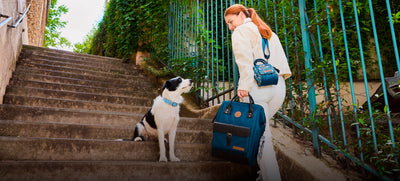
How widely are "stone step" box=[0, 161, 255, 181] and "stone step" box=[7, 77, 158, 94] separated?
2178 millimetres

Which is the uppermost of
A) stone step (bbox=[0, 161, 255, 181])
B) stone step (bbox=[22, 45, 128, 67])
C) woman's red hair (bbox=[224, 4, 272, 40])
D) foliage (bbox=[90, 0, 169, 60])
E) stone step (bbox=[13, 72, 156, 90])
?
foliage (bbox=[90, 0, 169, 60])

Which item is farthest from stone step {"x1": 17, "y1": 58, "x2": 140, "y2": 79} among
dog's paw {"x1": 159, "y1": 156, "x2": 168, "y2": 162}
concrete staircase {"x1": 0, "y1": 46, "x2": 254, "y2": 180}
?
dog's paw {"x1": 159, "y1": 156, "x2": 168, "y2": 162}

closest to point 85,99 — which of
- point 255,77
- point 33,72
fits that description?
point 33,72

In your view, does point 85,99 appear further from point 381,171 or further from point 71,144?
point 381,171

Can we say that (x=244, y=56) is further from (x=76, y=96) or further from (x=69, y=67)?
(x=69, y=67)

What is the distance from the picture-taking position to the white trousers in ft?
5.27

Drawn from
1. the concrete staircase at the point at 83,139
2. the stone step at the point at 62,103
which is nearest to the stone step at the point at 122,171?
the concrete staircase at the point at 83,139

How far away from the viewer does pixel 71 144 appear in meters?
2.01

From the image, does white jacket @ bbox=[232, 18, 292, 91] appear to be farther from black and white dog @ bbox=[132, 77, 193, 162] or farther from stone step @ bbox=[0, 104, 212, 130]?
stone step @ bbox=[0, 104, 212, 130]

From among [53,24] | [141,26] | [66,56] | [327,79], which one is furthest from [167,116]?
[53,24]

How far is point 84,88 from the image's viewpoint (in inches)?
155

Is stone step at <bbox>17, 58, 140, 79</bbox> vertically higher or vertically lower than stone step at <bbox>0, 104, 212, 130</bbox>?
higher

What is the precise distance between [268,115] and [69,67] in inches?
173

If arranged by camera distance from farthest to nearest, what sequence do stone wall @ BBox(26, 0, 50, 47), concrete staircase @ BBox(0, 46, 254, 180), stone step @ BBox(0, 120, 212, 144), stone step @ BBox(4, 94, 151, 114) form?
stone wall @ BBox(26, 0, 50, 47) → stone step @ BBox(4, 94, 151, 114) → stone step @ BBox(0, 120, 212, 144) → concrete staircase @ BBox(0, 46, 254, 180)
